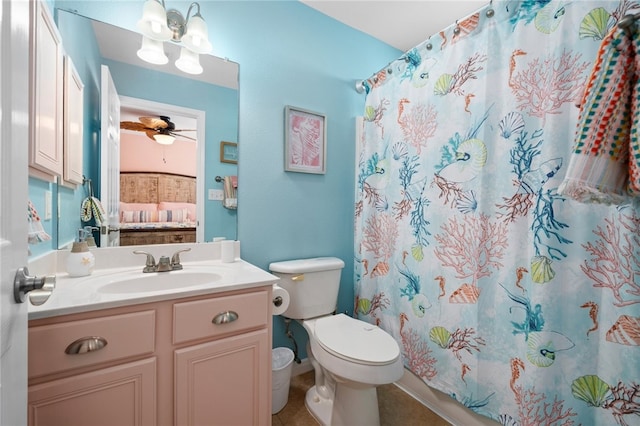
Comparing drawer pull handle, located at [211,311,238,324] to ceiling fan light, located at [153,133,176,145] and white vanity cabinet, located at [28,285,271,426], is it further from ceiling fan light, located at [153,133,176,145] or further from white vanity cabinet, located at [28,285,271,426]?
ceiling fan light, located at [153,133,176,145]

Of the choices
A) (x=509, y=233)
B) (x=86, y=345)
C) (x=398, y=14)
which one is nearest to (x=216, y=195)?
(x=86, y=345)

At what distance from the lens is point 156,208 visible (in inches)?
53.9

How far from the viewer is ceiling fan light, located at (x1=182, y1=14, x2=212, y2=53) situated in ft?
4.42

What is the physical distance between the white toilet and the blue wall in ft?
0.65

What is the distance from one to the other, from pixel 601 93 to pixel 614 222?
44 centimetres

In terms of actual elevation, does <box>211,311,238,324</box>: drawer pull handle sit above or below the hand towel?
below

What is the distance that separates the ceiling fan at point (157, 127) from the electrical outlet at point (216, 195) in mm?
310

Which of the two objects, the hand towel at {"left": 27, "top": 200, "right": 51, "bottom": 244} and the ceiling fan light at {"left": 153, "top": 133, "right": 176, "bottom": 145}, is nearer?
the hand towel at {"left": 27, "top": 200, "right": 51, "bottom": 244}

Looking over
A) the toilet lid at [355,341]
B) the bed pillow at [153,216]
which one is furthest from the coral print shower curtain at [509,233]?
the bed pillow at [153,216]

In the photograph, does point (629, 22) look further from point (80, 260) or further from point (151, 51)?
point (80, 260)

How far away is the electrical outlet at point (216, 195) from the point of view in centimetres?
152

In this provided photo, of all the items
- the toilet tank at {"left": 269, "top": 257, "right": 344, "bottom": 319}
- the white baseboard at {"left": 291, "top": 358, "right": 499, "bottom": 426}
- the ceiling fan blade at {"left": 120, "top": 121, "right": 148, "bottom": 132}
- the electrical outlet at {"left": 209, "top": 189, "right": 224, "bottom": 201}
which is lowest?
the white baseboard at {"left": 291, "top": 358, "right": 499, "bottom": 426}

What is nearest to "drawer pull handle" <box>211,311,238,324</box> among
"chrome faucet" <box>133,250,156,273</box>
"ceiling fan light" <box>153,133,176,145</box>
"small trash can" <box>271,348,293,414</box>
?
"chrome faucet" <box>133,250,156,273</box>

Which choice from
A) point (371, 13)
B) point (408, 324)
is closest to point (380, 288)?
point (408, 324)
